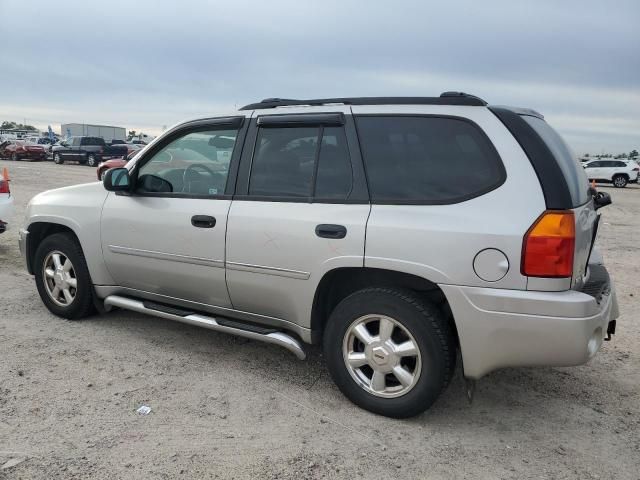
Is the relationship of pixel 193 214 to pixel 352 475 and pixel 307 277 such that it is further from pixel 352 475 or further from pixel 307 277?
pixel 352 475

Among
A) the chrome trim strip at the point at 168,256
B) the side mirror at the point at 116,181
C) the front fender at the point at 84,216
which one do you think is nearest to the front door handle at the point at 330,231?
the chrome trim strip at the point at 168,256

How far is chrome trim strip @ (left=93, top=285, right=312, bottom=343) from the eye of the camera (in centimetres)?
348

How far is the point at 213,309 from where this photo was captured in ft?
12.6

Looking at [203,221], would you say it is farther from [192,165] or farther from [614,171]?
[614,171]

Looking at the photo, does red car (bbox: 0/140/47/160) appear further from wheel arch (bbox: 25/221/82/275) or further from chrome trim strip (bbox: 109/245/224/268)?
chrome trim strip (bbox: 109/245/224/268)

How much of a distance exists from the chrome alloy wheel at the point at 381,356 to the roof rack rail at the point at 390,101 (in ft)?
4.18

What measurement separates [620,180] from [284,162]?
31413 mm

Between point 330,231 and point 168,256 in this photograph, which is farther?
point 168,256

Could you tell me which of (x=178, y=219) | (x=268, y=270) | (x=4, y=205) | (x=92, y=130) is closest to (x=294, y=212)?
(x=268, y=270)

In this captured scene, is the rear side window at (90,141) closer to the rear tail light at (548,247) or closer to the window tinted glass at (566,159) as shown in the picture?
the window tinted glass at (566,159)

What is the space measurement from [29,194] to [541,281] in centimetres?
1483

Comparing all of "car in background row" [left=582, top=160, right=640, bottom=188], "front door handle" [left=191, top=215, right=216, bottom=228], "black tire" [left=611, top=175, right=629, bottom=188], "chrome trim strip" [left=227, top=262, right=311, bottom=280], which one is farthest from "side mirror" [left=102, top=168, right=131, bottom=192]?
"black tire" [left=611, top=175, right=629, bottom=188]

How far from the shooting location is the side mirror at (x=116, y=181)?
13.2 feet

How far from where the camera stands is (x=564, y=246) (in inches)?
105
